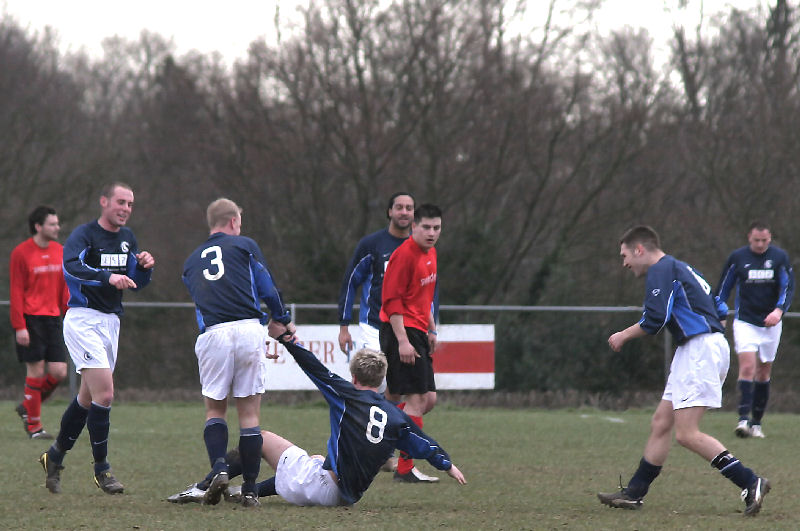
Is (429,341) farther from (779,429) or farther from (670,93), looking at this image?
(670,93)

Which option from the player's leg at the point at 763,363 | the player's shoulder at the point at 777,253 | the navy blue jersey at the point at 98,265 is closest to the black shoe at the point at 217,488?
the navy blue jersey at the point at 98,265

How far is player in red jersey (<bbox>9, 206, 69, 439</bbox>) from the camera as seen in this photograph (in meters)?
11.0

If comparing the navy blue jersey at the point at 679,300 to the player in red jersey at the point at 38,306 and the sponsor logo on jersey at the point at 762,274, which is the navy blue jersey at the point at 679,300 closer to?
the sponsor logo on jersey at the point at 762,274

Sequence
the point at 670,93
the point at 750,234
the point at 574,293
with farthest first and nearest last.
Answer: the point at 670,93, the point at 574,293, the point at 750,234

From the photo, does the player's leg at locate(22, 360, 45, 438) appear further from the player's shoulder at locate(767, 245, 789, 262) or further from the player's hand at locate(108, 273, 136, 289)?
the player's shoulder at locate(767, 245, 789, 262)

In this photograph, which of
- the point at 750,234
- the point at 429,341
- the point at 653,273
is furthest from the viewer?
the point at 750,234

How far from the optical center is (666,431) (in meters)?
6.70

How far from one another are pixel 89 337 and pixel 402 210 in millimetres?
2722

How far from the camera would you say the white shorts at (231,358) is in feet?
21.2

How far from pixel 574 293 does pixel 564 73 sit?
4179 mm

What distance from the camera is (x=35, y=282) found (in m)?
11.2

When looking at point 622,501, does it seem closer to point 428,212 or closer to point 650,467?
point 650,467

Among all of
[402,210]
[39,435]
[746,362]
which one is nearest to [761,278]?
[746,362]

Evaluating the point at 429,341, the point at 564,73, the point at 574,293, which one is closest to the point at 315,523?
the point at 429,341
